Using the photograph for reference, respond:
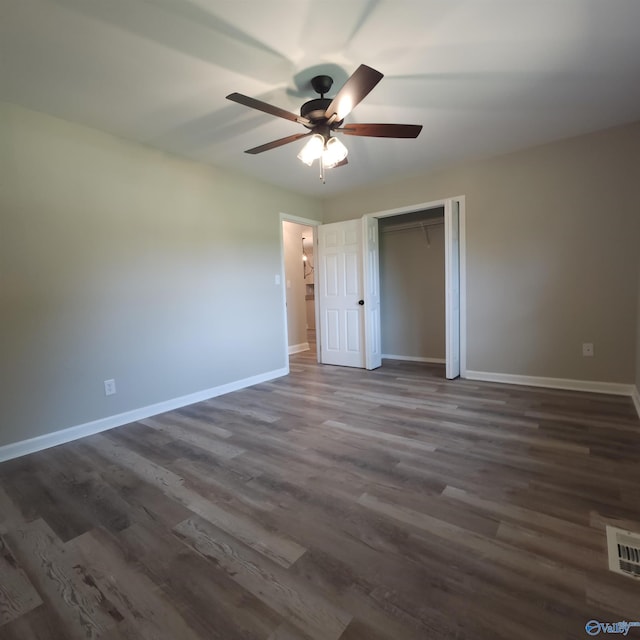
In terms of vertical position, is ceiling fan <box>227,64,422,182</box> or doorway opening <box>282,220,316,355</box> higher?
ceiling fan <box>227,64,422,182</box>

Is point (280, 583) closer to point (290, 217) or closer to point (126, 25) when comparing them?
point (126, 25)

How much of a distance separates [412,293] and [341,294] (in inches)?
45.4

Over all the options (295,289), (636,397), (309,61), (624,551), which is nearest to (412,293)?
(295,289)

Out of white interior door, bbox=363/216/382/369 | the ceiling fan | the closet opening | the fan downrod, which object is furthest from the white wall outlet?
the fan downrod

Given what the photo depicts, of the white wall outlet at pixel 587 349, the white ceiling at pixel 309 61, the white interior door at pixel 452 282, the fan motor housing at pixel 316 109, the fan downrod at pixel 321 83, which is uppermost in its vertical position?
the white ceiling at pixel 309 61

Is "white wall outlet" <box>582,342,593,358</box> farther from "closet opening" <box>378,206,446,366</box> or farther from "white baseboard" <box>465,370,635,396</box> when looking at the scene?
"closet opening" <box>378,206,446,366</box>

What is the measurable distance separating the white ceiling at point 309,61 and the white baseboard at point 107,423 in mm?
2430

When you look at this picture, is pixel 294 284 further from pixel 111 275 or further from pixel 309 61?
pixel 309 61

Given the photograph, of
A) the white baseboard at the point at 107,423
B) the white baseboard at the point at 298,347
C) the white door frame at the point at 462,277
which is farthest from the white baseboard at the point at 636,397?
the white baseboard at the point at 298,347

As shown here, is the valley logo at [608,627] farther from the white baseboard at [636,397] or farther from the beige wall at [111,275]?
the beige wall at [111,275]

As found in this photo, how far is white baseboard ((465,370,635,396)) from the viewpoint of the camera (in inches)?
129

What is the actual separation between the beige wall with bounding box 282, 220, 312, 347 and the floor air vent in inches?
201

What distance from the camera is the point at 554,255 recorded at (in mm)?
3479

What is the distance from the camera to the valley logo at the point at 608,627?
106 centimetres
